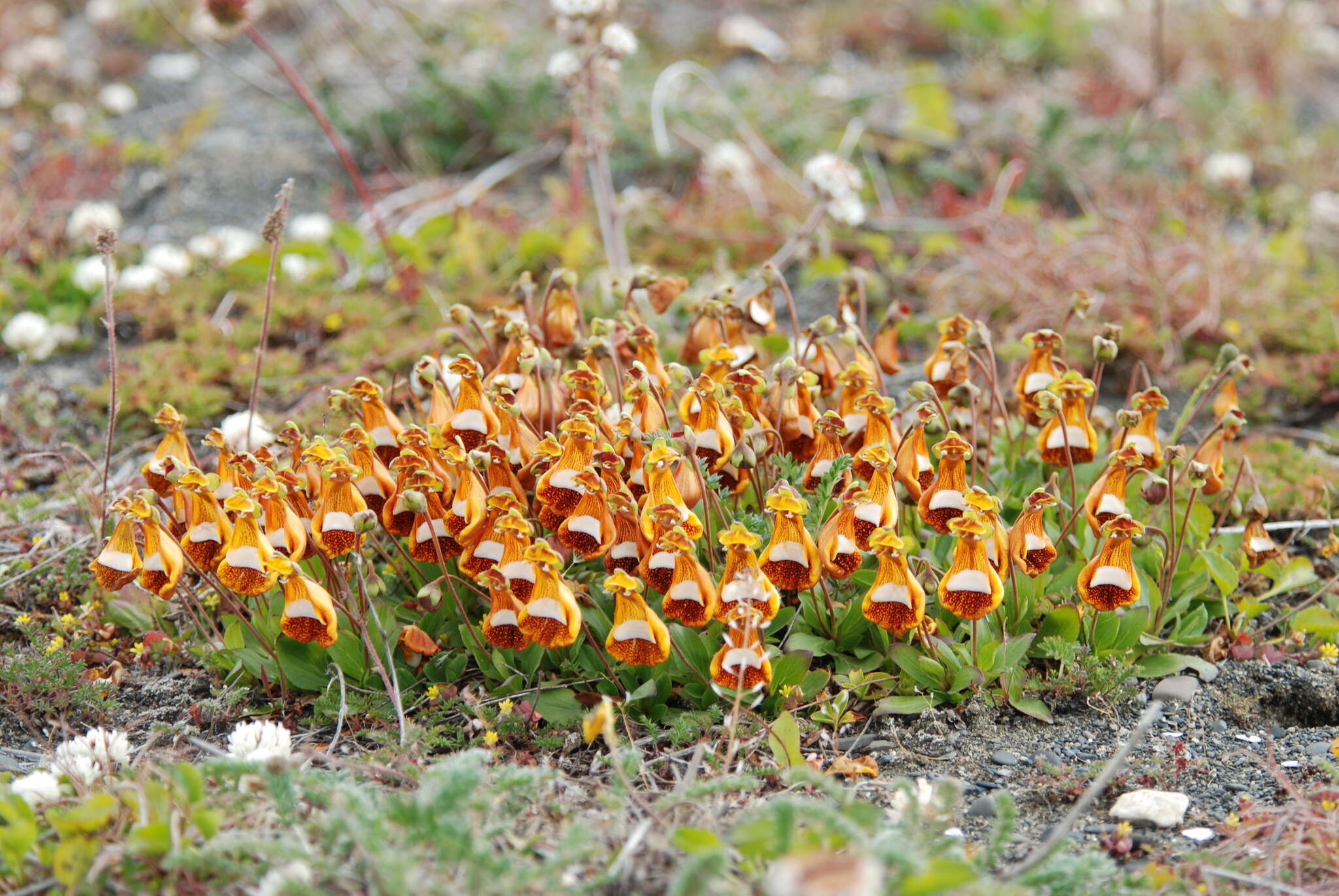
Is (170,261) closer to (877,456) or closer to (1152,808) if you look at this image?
(877,456)

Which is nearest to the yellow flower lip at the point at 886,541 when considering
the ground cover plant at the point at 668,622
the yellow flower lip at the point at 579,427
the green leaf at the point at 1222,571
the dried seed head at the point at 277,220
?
the ground cover plant at the point at 668,622

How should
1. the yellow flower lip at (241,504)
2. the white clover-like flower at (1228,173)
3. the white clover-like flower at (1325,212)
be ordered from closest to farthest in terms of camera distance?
1. the yellow flower lip at (241,504)
2. the white clover-like flower at (1325,212)
3. the white clover-like flower at (1228,173)

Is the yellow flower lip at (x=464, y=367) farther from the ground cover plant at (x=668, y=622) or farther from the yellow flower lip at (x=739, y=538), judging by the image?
the yellow flower lip at (x=739, y=538)

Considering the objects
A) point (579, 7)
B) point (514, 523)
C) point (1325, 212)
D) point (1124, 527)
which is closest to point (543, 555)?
point (514, 523)

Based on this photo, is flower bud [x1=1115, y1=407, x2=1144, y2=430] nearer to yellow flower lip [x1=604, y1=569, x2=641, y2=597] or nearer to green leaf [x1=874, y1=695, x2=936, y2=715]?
green leaf [x1=874, y1=695, x2=936, y2=715]

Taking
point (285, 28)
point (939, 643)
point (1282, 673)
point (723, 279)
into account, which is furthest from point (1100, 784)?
point (285, 28)

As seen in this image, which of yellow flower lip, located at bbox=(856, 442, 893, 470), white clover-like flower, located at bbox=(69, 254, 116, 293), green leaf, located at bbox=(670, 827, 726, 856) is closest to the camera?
green leaf, located at bbox=(670, 827, 726, 856)

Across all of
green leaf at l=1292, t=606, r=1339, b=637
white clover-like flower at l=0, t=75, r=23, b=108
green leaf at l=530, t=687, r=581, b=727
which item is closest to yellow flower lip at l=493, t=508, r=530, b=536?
green leaf at l=530, t=687, r=581, b=727
